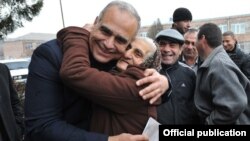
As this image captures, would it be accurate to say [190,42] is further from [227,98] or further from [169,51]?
[227,98]

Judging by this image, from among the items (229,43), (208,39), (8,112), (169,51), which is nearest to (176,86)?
(169,51)

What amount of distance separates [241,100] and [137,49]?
1619mm

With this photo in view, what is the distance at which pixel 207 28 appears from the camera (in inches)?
146

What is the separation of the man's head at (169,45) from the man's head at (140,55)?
1552 millimetres

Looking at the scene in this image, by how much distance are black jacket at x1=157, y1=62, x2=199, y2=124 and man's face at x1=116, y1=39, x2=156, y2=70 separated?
4.62ft

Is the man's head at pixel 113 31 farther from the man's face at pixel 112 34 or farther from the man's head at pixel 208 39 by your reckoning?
the man's head at pixel 208 39

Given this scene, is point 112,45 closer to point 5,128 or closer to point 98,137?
point 98,137

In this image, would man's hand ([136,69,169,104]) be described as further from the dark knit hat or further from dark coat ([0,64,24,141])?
the dark knit hat

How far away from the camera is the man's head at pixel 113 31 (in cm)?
167

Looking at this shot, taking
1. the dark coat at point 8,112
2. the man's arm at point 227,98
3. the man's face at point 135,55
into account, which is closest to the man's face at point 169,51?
the man's arm at point 227,98

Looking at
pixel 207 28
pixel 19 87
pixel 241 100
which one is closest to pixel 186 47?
pixel 207 28

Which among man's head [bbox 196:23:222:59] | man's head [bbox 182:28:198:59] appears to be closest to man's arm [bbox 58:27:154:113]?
man's head [bbox 196:23:222:59]

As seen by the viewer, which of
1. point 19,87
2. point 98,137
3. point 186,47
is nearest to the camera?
point 98,137

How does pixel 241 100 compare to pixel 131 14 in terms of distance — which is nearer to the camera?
pixel 131 14
